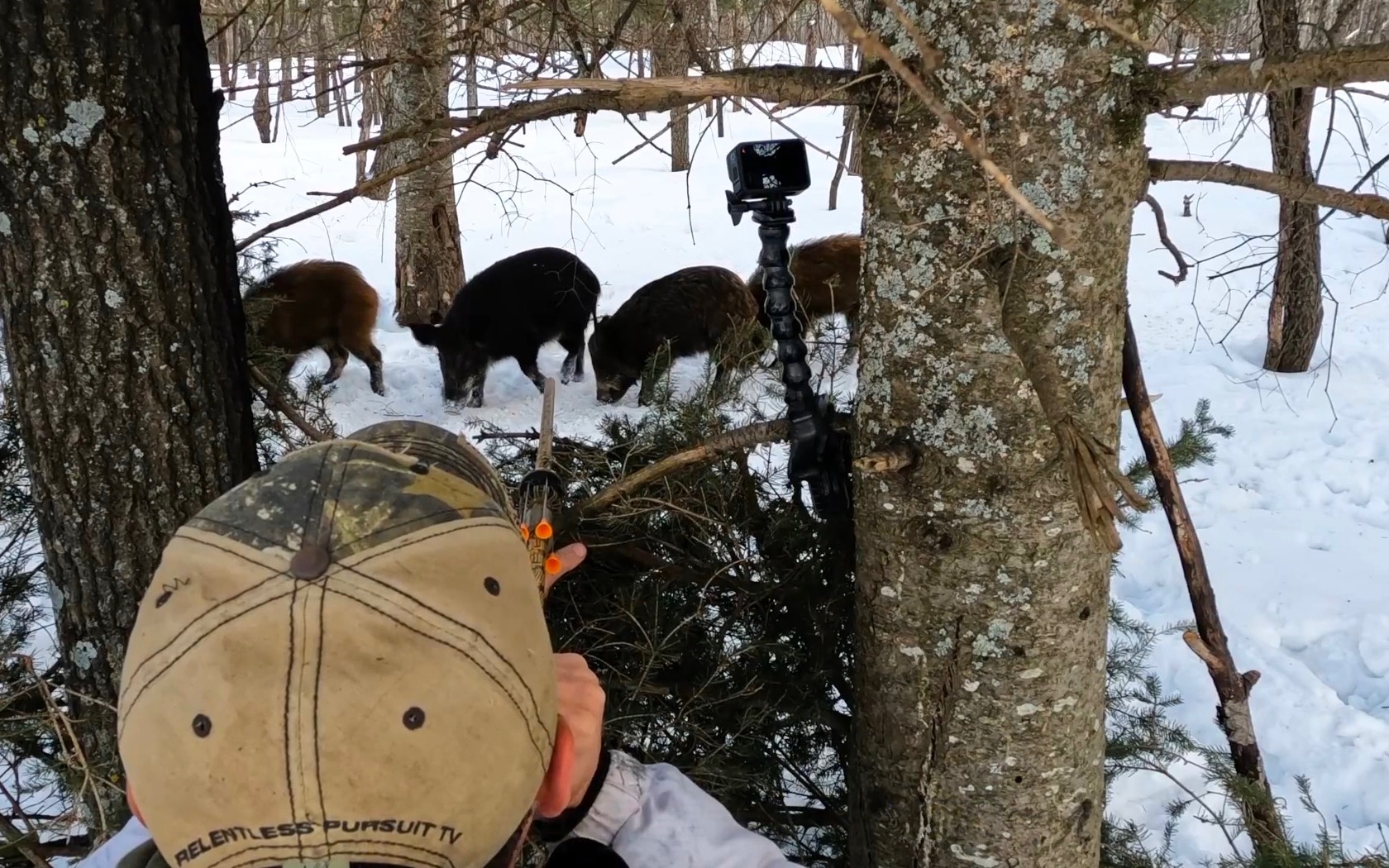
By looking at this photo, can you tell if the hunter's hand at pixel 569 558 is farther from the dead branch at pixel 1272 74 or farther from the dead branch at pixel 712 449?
the dead branch at pixel 1272 74

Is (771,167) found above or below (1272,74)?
below

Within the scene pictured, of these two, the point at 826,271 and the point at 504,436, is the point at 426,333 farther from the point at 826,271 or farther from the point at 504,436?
the point at 504,436

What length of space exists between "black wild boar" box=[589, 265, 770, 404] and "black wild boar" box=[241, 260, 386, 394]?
1856 mm

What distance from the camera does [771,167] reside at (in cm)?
190

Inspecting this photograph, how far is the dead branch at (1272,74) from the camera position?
48.5 inches

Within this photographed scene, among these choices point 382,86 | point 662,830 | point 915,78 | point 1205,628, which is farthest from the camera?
point 382,86

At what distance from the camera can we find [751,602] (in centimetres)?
231

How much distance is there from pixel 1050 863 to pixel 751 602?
0.85 meters

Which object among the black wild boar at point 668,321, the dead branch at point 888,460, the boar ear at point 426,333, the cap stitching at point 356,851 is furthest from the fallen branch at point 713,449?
the boar ear at point 426,333

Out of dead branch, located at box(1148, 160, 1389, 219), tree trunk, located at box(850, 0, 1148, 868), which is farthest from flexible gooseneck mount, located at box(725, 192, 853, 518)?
dead branch, located at box(1148, 160, 1389, 219)

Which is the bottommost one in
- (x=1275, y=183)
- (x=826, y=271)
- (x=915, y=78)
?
(x=826, y=271)

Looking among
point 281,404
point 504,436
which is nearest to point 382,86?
point 281,404

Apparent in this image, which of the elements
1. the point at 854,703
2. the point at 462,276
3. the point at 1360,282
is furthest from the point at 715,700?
the point at 1360,282

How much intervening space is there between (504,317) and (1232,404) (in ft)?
19.7
